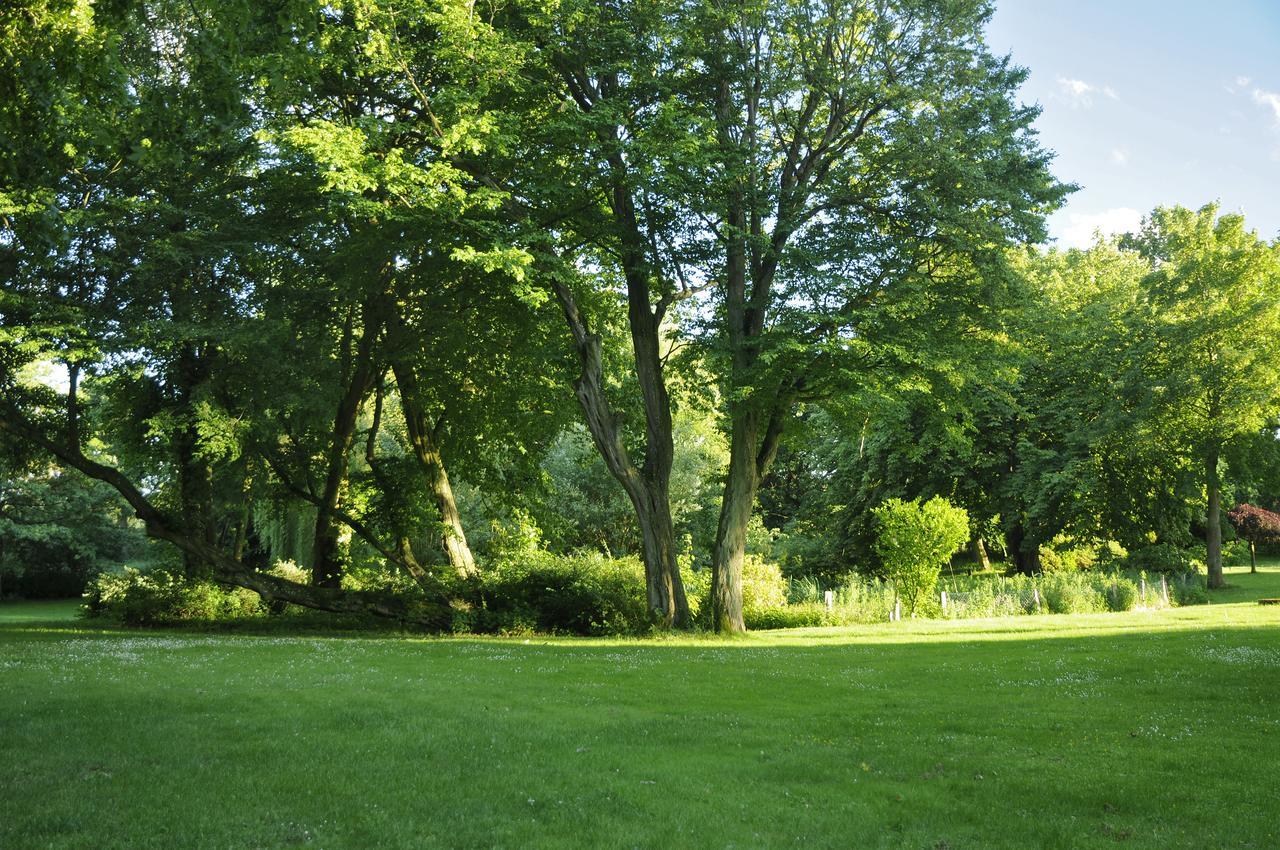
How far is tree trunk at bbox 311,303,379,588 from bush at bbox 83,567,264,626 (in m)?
1.99

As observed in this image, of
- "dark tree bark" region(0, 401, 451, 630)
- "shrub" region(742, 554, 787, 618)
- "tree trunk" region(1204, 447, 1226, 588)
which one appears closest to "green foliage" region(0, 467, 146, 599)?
"dark tree bark" region(0, 401, 451, 630)

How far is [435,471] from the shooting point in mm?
25375

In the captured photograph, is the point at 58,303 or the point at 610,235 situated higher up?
the point at 610,235

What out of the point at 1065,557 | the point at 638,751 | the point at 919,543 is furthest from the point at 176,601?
the point at 1065,557

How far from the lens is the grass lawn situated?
6098 millimetres

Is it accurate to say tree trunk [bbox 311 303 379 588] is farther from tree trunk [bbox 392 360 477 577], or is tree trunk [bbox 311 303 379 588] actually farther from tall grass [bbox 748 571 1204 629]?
tall grass [bbox 748 571 1204 629]

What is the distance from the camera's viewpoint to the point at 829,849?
585 centimetres

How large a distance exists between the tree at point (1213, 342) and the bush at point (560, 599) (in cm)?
2148

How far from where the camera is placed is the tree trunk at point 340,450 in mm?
23828

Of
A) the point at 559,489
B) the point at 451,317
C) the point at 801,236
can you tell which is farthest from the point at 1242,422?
the point at 451,317

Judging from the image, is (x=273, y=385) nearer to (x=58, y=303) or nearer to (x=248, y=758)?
(x=58, y=303)

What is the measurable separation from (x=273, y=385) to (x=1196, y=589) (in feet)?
96.8

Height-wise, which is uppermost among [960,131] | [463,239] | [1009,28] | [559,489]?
[1009,28]

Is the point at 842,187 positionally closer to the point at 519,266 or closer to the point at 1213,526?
the point at 519,266
